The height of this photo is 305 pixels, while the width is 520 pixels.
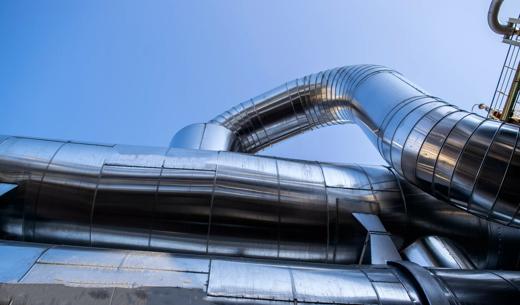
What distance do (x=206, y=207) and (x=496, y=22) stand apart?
4950 millimetres

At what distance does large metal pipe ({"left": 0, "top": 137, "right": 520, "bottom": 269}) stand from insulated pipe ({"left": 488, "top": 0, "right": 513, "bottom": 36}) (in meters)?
3.11

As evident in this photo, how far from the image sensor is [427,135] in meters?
3.35

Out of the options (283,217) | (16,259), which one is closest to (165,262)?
(16,259)

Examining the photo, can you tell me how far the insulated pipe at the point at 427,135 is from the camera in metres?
2.79

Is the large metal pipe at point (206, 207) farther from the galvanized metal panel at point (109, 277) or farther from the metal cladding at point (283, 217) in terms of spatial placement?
the galvanized metal panel at point (109, 277)

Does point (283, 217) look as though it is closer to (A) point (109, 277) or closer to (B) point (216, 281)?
(B) point (216, 281)

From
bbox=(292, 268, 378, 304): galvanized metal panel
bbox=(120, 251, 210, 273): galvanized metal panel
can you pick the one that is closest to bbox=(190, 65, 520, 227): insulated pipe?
bbox=(292, 268, 378, 304): galvanized metal panel

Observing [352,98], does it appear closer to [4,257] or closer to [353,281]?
[353,281]

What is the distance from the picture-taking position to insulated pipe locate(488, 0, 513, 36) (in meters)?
5.13

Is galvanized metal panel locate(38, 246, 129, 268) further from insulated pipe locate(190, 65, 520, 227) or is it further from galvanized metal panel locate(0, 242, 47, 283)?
insulated pipe locate(190, 65, 520, 227)

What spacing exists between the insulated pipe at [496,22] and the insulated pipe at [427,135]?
174 centimetres

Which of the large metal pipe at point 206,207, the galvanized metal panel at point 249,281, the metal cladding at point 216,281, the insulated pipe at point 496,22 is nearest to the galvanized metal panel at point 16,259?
the metal cladding at point 216,281

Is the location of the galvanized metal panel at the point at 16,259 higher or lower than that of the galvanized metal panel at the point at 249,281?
lower

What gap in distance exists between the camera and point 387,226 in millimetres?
3881
